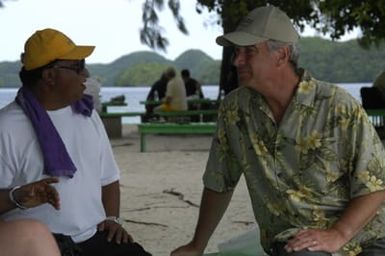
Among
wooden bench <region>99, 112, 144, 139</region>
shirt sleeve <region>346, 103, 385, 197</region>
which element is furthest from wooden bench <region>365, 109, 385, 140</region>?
shirt sleeve <region>346, 103, 385, 197</region>

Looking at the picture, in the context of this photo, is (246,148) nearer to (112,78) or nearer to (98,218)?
(98,218)

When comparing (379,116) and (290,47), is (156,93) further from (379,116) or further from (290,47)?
(290,47)

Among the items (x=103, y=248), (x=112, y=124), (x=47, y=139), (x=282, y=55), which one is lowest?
(x=112, y=124)

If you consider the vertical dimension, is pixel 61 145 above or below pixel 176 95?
above

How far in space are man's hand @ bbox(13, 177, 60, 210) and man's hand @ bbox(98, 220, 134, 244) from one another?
0.49 meters

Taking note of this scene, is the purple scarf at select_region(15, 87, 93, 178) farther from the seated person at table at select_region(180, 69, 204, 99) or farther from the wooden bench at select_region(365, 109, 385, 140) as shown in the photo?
the seated person at table at select_region(180, 69, 204, 99)

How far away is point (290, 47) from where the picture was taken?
8.00 ft

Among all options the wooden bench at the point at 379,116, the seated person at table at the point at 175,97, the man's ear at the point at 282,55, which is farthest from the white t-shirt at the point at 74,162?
the seated person at table at the point at 175,97

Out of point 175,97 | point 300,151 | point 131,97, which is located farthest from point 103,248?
point 131,97

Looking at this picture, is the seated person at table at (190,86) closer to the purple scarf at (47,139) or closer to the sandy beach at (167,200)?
the sandy beach at (167,200)

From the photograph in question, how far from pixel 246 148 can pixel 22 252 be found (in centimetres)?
78

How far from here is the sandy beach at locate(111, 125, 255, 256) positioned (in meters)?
5.33

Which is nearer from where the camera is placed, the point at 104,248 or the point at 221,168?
the point at 221,168

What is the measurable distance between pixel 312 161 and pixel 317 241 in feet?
0.88
